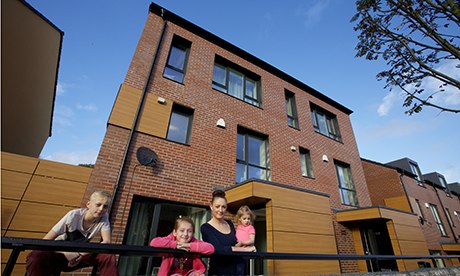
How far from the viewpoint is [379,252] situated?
7477mm

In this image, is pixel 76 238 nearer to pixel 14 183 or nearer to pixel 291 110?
pixel 14 183

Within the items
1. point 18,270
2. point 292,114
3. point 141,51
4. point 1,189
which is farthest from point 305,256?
point 292,114

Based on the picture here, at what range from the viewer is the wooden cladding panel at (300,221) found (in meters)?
4.55

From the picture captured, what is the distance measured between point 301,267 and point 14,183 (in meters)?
5.71

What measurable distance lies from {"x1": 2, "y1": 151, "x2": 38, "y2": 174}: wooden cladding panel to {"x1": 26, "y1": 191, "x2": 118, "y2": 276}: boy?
2.55 meters

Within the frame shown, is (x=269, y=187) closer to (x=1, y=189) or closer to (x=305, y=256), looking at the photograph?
(x=305, y=256)

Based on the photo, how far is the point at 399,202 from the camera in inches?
532

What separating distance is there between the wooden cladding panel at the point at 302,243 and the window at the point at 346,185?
405 centimetres

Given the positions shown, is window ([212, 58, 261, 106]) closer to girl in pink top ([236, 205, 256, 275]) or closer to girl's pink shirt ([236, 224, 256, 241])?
girl in pink top ([236, 205, 256, 275])

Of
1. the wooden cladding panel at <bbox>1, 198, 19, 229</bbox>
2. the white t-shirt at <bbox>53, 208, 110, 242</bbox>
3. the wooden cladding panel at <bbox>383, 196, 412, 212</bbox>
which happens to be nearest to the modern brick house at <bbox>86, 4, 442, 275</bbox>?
the wooden cladding panel at <bbox>1, 198, 19, 229</bbox>

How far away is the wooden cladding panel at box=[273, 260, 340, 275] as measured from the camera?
13.8ft

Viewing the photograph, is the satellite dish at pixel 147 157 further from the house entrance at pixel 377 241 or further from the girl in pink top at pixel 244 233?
the house entrance at pixel 377 241

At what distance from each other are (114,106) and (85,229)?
3368mm

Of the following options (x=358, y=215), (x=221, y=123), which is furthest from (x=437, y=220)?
(x=221, y=123)
